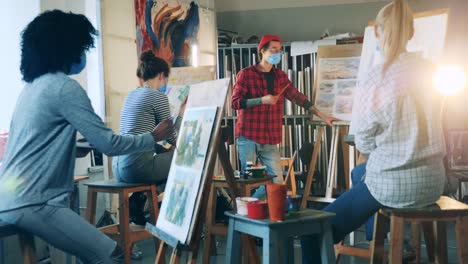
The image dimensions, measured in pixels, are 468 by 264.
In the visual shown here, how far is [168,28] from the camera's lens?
16.4 ft

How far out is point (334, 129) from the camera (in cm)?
382

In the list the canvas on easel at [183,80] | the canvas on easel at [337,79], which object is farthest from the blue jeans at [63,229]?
the canvas on easel at [337,79]

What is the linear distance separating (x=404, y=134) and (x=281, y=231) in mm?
646

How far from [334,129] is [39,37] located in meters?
2.50

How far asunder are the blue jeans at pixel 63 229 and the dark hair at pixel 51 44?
49cm

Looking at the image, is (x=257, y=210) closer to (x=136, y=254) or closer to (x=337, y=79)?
(x=136, y=254)

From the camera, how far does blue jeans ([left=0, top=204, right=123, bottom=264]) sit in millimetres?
1727

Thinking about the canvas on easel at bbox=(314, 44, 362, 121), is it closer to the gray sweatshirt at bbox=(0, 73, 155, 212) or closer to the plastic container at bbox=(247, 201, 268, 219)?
the plastic container at bbox=(247, 201, 268, 219)

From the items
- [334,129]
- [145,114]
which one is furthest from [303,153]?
[145,114]

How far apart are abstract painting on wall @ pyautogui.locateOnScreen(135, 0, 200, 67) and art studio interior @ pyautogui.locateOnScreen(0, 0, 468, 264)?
2 cm

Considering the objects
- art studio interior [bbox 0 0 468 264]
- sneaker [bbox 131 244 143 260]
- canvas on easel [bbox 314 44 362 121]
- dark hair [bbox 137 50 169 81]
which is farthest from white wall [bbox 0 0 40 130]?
canvas on easel [bbox 314 44 362 121]

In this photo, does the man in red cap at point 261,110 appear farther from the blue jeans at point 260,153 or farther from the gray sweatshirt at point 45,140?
the gray sweatshirt at point 45,140

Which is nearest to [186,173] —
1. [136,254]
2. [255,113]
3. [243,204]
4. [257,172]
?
[243,204]

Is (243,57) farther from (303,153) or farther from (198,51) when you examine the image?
(303,153)
